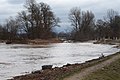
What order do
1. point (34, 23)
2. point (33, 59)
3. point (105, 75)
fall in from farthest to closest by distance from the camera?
point (34, 23) < point (33, 59) < point (105, 75)

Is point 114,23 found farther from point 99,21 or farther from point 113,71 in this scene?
point 113,71

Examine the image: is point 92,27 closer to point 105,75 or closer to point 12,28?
point 12,28

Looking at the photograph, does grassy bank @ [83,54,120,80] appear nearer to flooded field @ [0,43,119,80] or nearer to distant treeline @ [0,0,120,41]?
flooded field @ [0,43,119,80]

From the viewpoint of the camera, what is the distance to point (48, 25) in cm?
11294

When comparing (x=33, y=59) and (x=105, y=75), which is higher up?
(x=105, y=75)

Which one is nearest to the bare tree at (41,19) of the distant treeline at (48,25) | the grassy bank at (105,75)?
the distant treeline at (48,25)

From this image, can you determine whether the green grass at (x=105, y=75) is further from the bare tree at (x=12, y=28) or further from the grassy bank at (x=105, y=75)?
the bare tree at (x=12, y=28)

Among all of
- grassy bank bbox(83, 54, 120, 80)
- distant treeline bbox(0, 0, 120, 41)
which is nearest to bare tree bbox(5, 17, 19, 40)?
distant treeline bbox(0, 0, 120, 41)

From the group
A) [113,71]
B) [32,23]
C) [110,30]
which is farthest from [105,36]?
[113,71]

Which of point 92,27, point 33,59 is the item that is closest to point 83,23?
point 92,27

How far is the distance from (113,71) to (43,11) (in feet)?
308

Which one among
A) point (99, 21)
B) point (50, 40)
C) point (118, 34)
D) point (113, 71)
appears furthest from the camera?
point (99, 21)

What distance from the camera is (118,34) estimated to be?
12988cm

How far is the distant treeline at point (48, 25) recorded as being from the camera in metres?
110
